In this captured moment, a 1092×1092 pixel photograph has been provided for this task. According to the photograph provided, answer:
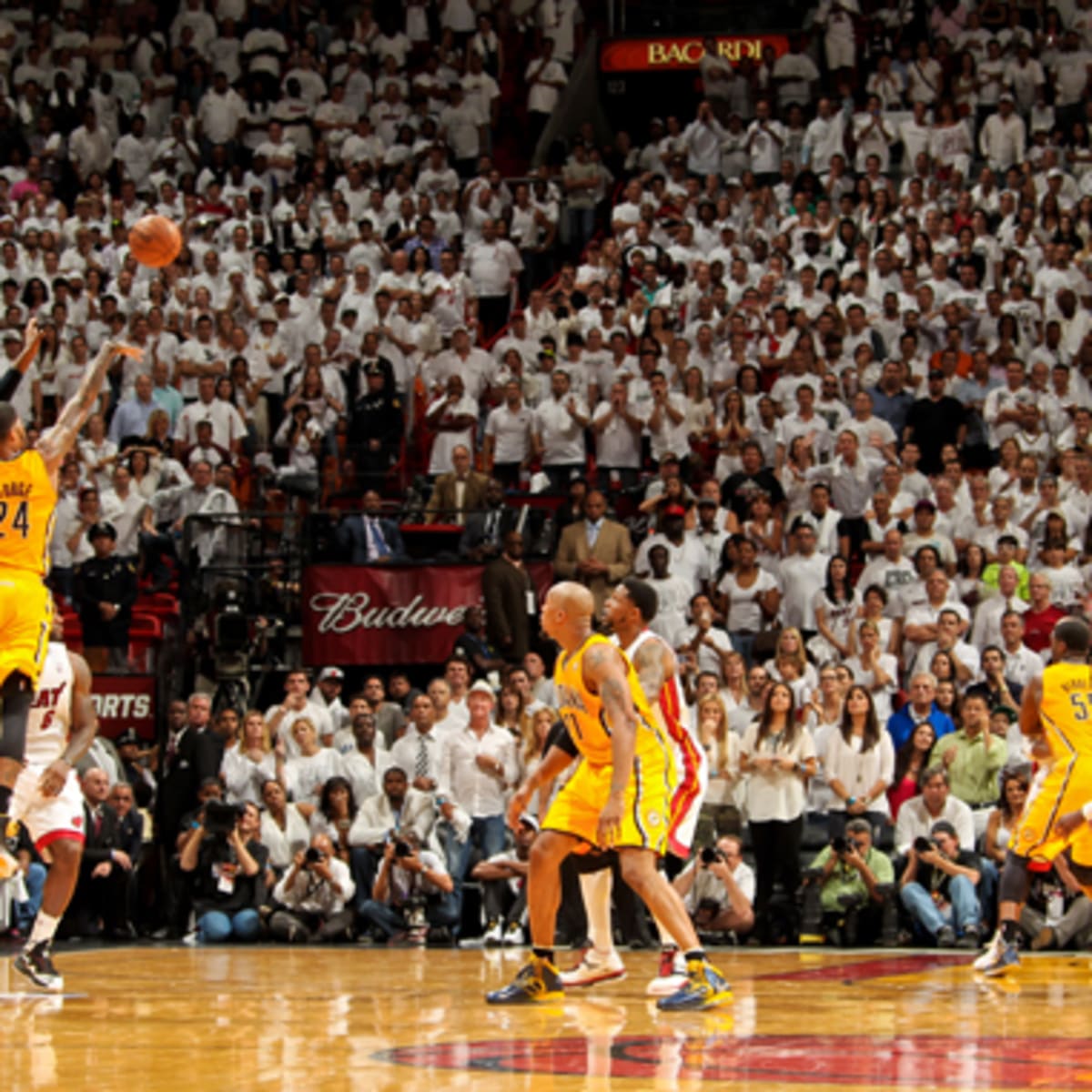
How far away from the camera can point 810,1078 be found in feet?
21.4

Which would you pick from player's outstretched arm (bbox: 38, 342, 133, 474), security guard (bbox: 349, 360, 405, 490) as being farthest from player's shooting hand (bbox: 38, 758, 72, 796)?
security guard (bbox: 349, 360, 405, 490)

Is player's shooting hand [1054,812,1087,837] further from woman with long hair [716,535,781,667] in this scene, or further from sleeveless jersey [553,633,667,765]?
woman with long hair [716,535,781,667]

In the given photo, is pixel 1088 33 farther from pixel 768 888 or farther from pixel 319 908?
pixel 319 908

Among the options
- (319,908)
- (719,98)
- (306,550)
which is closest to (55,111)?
(719,98)

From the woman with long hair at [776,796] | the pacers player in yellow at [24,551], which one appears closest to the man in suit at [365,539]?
the woman with long hair at [776,796]

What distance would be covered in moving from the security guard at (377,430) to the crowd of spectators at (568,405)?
0.05 metres

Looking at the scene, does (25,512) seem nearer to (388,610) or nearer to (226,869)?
(226,869)

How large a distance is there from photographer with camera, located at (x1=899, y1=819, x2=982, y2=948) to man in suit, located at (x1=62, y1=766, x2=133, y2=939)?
19.3ft

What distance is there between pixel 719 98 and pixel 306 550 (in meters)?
10.4

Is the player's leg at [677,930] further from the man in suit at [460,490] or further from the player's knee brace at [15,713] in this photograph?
the man in suit at [460,490]

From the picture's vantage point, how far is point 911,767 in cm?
1425

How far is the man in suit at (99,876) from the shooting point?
572 inches

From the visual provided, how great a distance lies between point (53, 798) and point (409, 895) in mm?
4972

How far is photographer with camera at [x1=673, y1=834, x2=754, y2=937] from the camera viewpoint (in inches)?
524
